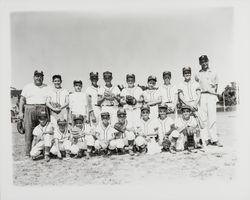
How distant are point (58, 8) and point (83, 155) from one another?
3.39 ft

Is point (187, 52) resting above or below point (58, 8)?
below

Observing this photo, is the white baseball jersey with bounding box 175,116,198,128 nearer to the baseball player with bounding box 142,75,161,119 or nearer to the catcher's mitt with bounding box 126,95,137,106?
the baseball player with bounding box 142,75,161,119

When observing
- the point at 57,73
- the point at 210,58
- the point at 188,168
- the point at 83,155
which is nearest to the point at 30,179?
the point at 83,155

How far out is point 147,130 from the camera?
107 inches

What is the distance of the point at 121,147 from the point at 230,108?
0.79m

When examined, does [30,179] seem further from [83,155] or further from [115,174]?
[115,174]

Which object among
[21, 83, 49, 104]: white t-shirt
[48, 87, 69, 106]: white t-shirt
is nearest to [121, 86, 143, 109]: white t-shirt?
[48, 87, 69, 106]: white t-shirt

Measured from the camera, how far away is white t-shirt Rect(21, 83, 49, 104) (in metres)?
2.72

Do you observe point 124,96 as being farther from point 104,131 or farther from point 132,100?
point 104,131

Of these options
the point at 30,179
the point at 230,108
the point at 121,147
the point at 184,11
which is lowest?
the point at 30,179

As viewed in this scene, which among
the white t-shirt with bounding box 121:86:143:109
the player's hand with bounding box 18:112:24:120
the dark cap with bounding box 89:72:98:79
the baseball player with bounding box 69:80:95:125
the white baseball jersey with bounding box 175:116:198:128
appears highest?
the dark cap with bounding box 89:72:98:79

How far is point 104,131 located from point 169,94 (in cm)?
52

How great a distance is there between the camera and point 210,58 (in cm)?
268

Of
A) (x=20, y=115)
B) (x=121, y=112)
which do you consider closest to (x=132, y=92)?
(x=121, y=112)
